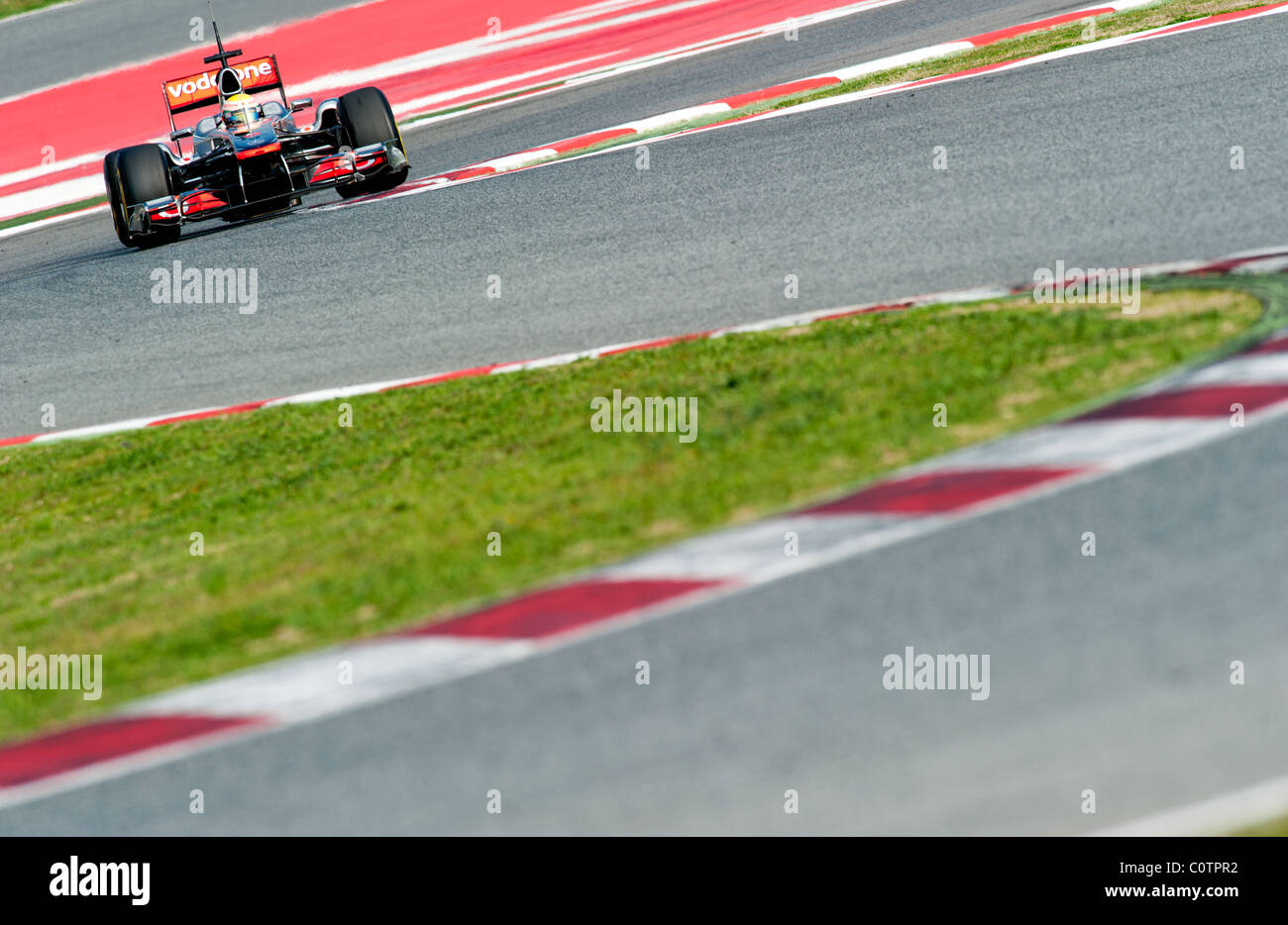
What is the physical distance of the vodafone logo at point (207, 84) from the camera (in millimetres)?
12422

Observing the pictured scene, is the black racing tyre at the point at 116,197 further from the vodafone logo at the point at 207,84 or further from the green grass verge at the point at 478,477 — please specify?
the green grass verge at the point at 478,477

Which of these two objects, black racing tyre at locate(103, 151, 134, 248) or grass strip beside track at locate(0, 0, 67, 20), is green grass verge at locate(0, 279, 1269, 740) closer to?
black racing tyre at locate(103, 151, 134, 248)

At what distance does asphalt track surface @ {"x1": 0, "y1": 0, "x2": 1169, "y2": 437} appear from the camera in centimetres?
856

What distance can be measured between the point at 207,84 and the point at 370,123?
59.8 inches

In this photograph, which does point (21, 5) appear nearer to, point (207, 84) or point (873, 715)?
point (207, 84)

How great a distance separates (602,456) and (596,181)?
515 cm

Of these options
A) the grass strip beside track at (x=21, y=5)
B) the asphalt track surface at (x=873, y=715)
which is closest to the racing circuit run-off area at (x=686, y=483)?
the asphalt track surface at (x=873, y=715)

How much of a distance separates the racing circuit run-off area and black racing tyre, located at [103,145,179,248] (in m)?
0.04

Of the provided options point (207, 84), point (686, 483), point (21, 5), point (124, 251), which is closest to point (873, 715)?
point (686, 483)

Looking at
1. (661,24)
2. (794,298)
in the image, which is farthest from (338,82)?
(794,298)

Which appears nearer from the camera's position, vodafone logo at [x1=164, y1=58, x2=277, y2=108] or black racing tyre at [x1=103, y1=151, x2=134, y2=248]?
black racing tyre at [x1=103, y1=151, x2=134, y2=248]

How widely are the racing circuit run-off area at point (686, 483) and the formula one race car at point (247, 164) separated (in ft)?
0.13

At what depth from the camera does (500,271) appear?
31.7 ft

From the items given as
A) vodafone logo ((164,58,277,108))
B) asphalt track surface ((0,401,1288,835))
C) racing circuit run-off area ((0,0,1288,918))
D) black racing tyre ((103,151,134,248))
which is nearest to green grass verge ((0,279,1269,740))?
racing circuit run-off area ((0,0,1288,918))
